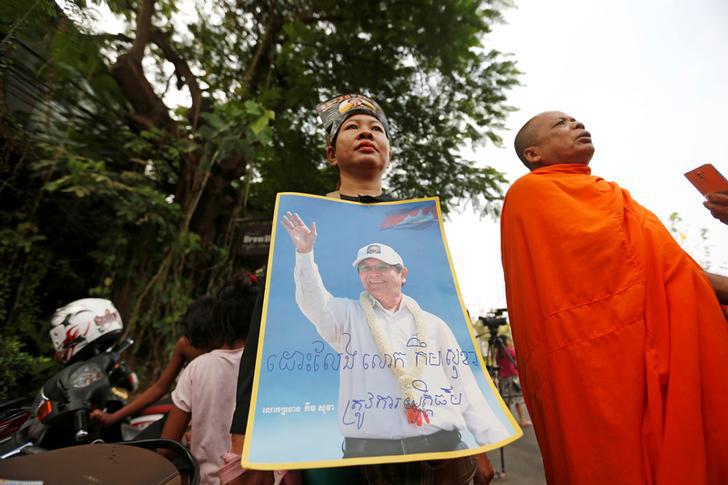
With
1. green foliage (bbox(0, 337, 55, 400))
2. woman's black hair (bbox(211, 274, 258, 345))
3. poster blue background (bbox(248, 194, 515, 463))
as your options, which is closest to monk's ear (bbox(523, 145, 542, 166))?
poster blue background (bbox(248, 194, 515, 463))

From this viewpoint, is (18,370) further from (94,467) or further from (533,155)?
(533,155)

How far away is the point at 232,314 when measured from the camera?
163 centimetres

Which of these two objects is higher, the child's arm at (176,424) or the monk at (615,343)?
the monk at (615,343)

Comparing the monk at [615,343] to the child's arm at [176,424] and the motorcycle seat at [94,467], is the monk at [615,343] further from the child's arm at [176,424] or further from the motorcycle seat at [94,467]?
the child's arm at [176,424]

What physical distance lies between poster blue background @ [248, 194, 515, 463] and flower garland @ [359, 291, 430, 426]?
1.2 inches

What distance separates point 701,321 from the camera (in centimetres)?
86

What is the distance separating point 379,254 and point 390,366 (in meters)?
0.31

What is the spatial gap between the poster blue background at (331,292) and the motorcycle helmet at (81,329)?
6.51 ft

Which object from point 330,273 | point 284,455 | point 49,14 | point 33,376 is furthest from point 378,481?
point 33,376

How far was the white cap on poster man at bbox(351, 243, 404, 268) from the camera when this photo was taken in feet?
3.14

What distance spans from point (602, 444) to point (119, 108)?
5573mm

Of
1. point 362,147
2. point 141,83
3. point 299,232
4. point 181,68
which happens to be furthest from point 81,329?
point 181,68

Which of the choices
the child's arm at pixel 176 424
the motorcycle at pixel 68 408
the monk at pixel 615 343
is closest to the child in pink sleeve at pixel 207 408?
the child's arm at pixel 176 424

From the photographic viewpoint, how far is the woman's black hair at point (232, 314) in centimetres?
161
